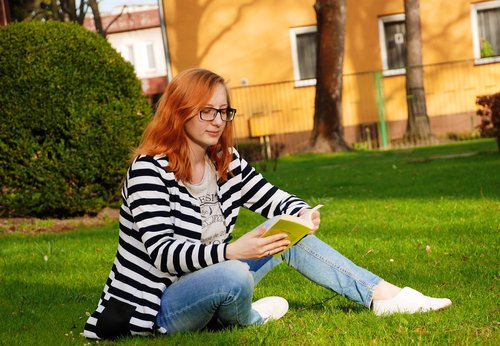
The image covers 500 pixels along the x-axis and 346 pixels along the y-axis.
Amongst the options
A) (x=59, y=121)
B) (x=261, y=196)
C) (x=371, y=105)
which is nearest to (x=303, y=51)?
(x=371, y=105)

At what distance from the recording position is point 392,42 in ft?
94.4

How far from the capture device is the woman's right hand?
181 inches

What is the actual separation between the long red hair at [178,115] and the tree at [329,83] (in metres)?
19.1

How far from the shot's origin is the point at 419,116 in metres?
25.2

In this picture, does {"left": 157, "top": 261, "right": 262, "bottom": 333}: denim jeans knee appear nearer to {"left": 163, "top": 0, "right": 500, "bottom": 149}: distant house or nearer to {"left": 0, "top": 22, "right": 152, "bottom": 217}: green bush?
{"left": 0, "top": 22, "right": 152, "bottom": 217}: green bush

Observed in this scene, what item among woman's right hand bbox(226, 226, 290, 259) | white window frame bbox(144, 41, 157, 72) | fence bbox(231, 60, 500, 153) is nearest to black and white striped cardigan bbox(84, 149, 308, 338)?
woman's right hand bbox(226, 226, 290, 259)

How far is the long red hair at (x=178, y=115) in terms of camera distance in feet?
16.3

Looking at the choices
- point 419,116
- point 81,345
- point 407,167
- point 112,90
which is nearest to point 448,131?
point 419,116

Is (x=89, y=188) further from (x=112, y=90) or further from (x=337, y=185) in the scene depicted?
(x=337, y=185)

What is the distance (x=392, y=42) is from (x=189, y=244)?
24728 mm

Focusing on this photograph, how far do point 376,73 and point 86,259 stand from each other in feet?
61.3

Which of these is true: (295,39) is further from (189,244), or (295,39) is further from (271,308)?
(189,244)

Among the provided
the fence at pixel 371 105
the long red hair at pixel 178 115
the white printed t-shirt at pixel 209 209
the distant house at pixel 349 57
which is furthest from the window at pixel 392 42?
the long red hair at pixel 178 115

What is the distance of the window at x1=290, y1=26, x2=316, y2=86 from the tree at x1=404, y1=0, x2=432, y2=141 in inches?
159
